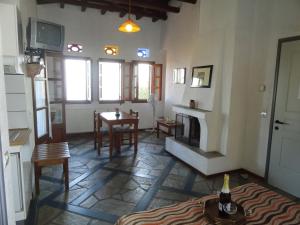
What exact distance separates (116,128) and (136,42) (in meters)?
2.89

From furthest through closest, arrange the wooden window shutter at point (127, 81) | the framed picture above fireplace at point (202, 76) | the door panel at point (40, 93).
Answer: the wooden window shutter at point (127, 81), the framed picture above fireplace at point (202, 76), the door panel at point (40, 93)

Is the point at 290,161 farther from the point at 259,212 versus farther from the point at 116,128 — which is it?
the point at 116,128

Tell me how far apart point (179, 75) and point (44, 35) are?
3430 mm

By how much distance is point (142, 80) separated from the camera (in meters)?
6.37

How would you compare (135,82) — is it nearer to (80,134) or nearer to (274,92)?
(80,134)

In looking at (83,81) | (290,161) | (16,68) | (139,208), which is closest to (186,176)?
(139,208)

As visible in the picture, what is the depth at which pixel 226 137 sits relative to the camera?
345 cm

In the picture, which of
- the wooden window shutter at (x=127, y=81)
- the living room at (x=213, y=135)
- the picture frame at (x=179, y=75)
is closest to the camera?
the living room at (x=213, y=135)

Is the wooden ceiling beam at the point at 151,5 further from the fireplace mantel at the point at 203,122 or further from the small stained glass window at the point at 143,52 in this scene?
the fireplace mantel at the point at 203,122

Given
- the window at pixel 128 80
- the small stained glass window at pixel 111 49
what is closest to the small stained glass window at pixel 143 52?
the window at pixel 128 80

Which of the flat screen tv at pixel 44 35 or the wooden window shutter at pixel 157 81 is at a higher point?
the flat screen tv at pixel 44 35

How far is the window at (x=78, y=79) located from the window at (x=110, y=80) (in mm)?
349

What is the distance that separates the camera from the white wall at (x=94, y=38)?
5297 millimetres

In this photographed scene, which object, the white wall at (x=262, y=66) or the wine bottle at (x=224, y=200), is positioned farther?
the white wall at (x=262, y=66)
